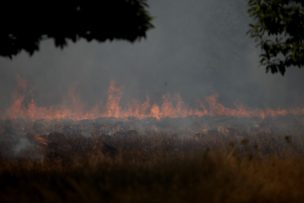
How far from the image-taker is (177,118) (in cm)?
3850

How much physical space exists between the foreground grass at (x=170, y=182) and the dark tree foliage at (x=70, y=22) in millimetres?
2328

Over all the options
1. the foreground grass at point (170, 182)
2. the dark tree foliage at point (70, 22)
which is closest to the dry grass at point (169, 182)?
the foreground grass at point (170, 182)

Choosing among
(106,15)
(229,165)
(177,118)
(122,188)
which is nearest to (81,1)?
(106,15)

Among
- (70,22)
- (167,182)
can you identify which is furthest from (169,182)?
(70,22)

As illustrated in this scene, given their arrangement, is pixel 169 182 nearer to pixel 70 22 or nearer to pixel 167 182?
pixel 167 182

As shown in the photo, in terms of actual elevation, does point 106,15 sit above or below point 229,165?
above

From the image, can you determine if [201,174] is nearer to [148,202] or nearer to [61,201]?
[148,202]

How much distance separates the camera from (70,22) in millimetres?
6785

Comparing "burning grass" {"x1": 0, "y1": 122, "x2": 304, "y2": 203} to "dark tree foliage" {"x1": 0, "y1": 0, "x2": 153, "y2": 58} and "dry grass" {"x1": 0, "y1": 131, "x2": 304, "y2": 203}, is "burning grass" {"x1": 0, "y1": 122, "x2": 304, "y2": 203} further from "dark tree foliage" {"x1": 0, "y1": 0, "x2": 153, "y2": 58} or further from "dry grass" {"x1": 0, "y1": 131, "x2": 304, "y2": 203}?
"dark tree foliage" {"x1": 0, "y1": 0, "x2": 153, "y2": 58}

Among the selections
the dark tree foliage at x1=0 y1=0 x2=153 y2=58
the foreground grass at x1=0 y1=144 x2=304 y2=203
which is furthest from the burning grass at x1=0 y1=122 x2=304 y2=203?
the dark tree foliage at x1=0 y1=0 x2=153 y2=58

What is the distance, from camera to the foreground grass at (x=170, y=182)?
6312mm

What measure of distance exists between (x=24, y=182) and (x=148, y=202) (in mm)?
2910

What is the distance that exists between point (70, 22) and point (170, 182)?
3.10 meters

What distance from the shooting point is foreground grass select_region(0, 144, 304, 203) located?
6312mm
